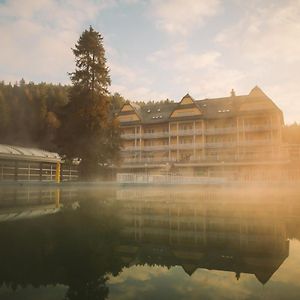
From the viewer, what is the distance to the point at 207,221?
8.41 meters

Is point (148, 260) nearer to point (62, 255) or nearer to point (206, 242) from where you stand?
point (62, 255)

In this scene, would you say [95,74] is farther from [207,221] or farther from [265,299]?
[265,299]

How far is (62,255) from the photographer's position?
4719mm

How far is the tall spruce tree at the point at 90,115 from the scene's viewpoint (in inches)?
1278

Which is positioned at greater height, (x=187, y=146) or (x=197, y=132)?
(x=197, y=132)

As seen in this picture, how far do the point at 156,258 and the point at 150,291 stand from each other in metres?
1.35

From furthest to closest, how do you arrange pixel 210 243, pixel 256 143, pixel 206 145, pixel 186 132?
pixel 186 132, pixel 206 145, pixel 256 143, pixel 210 243

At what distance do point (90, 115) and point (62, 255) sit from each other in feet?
97.1

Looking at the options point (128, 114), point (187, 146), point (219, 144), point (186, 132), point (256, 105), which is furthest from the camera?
point (128, 114)

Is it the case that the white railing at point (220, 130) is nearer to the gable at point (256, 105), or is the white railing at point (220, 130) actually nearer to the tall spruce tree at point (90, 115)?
the gable at point (256, 105)

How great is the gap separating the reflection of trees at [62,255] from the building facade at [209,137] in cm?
4227

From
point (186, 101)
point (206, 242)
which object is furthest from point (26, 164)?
point (206, 242)

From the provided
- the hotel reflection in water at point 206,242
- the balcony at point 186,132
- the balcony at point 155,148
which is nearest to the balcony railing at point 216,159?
the balcony at point 155,148

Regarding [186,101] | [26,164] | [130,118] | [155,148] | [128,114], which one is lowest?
[26,164]
